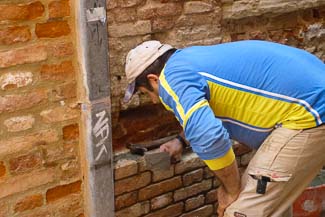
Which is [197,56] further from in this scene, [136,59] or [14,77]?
[14,77]

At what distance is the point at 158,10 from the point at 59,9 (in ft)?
2.29

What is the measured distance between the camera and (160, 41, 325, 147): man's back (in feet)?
10.2

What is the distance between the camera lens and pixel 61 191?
11.7ft

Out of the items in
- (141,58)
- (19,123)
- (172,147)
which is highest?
(141,58)

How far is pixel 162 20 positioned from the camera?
12.3 feet

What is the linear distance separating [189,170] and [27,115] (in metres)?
1.28

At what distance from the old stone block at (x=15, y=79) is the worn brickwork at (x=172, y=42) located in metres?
0.57

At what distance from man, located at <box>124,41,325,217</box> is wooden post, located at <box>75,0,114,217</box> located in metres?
0.23

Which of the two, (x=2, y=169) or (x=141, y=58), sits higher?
(x=141, y=58)

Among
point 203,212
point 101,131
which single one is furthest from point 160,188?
point 101,131

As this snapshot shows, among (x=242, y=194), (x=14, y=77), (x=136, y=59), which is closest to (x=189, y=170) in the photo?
(x=242, y=194)

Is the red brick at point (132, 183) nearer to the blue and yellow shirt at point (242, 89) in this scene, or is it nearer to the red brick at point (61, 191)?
the red brick at point (61, 191)

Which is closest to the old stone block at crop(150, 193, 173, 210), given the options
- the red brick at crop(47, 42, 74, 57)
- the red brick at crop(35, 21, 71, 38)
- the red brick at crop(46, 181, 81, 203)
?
the red brick at crop(46, 181, 81, 203)

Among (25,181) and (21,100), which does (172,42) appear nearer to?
(21,100)
